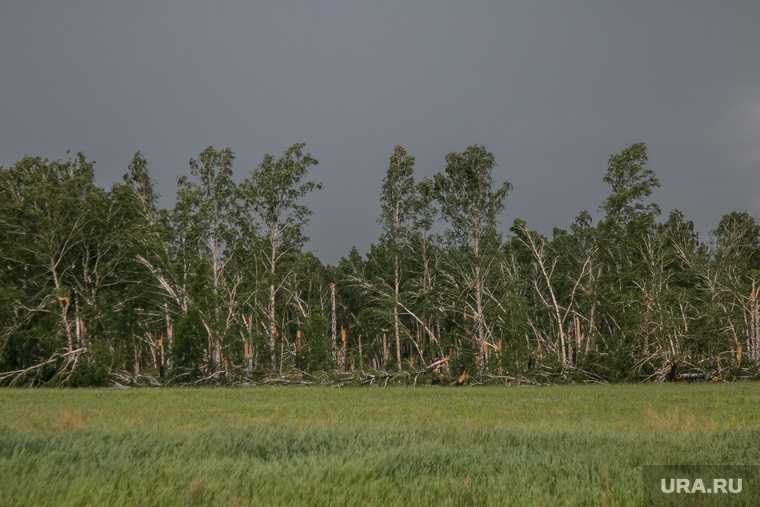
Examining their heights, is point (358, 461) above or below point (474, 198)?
below

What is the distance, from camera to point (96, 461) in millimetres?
7328

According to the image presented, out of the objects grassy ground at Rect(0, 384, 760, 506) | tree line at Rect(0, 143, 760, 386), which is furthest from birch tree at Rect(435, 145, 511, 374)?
grassy ground at Rect(0, 384, 760, 506)

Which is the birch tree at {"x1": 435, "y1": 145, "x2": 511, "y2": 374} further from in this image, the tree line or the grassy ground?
the grassy ground

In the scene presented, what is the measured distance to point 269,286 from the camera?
3866 cm

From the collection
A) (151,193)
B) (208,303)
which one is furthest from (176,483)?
(151,193)

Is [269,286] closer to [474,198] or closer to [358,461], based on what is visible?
[474,198]

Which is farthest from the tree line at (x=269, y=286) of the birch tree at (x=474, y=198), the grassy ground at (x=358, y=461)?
the grassy ground at (x=358, y=461)

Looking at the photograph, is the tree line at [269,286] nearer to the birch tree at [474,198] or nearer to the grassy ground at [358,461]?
the birch tree at [474,198]

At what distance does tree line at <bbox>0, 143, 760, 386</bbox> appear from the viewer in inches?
1272

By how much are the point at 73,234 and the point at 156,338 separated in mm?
19229

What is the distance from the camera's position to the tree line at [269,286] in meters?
32.3

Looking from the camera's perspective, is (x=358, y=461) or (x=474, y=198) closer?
(x=358, y=461)

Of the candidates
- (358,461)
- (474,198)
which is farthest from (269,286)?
(358,461)

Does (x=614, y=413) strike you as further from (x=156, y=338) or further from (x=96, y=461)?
(x=156, y=338)
